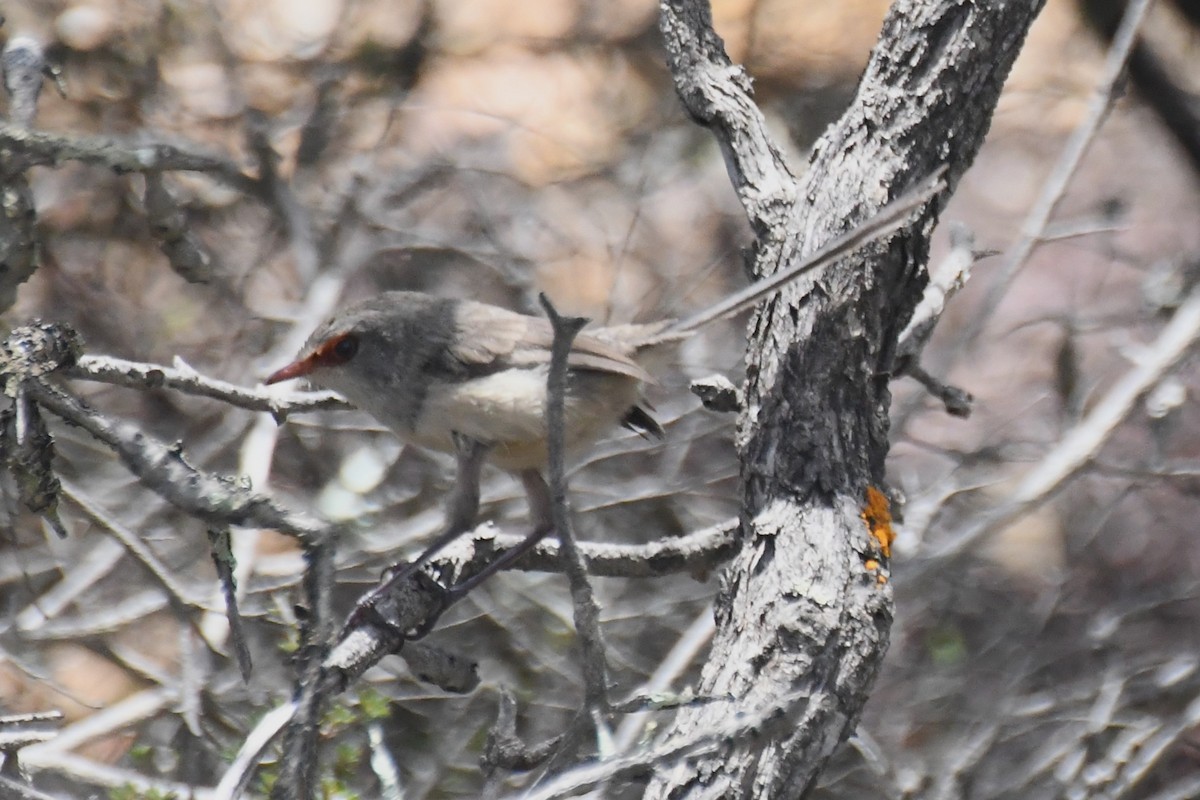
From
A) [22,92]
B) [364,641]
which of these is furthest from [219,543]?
[22,92]

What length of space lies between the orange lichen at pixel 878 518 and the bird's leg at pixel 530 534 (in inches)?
40.2

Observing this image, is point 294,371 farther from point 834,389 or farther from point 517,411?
point 834,389

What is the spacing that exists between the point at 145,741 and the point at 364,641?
8.78 feet

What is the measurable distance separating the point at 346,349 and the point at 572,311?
12.6 feet

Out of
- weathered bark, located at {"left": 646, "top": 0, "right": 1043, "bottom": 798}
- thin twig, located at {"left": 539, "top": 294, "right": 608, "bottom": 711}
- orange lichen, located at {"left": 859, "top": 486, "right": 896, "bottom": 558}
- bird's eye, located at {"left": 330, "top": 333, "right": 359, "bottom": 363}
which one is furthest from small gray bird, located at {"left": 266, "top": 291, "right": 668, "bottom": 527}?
thin twig, located at {"left": 539, "top": 294, "right": 608, "bottom": 711}

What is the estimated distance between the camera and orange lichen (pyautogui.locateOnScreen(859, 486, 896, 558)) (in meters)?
3.07

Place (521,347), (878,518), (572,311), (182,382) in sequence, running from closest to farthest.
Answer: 1. (878,518)
2. (182,382)
3. (521,347)
4. (572,311)

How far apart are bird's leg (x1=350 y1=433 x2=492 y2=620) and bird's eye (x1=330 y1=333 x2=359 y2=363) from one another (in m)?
0.46

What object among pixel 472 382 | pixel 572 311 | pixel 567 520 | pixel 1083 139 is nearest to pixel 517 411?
pixel 472 382

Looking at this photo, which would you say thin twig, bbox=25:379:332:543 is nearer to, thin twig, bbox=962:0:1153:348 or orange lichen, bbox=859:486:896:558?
orange lichen, bbox=859:486:896:558

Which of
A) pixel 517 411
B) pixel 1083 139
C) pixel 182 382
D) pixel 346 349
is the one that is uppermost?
pixel 1083 139

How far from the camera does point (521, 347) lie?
3.90 meters

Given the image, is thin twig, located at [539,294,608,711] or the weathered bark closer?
thin twig, located at [539,294,608,711]

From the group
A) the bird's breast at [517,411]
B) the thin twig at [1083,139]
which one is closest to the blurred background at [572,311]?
the thin twig at [1083,139]
